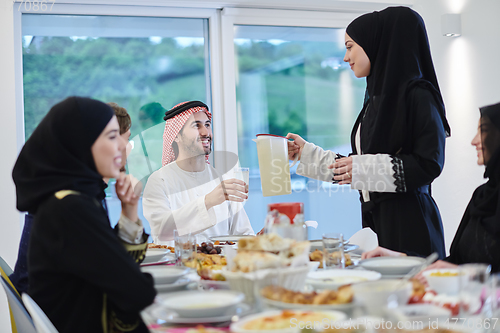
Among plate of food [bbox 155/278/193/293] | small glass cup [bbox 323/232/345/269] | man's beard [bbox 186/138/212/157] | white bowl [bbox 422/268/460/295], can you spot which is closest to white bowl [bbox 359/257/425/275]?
small glass cup [bbox 323/232/345/269]

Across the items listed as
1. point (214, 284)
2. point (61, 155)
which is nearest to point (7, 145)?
point (61, 155)

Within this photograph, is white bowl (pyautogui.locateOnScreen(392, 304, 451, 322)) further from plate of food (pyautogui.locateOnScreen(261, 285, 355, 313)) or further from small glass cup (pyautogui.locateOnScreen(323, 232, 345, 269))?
small glass cup (pyautogui.locateOnScreen(323, 232, 345, 269))

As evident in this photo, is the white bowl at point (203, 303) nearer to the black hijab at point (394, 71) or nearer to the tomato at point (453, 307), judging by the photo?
the tomato at point (453, 307)

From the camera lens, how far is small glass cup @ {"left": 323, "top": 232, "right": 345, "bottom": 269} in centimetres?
149

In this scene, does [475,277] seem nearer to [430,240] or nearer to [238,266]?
[238,266]

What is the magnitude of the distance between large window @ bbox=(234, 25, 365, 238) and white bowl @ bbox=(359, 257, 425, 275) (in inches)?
102

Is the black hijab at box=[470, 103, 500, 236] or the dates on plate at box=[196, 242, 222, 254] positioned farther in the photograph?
the dates on plate at box=[196, 242, 222, 254]

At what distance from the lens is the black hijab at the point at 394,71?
2109 mm

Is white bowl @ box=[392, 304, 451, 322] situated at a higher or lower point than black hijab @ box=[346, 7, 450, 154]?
lower

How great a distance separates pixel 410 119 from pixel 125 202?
4.34 ft

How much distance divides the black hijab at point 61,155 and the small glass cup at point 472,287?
978mm

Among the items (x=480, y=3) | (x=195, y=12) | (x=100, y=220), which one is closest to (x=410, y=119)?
(x=100, y=220)

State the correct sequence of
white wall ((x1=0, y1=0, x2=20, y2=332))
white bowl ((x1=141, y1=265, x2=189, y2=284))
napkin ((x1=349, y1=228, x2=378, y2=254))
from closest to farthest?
white bowl ((x1=141, y1=265, x2=189, y2=284))
napkin ((x1=349, y1=228, x2=378, y2=254))
white wall ((x1=0, y1=0, x2=20, y2=332))

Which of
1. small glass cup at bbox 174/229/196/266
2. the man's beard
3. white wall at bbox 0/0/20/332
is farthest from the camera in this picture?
white wall at bbox 0/0/20/332
